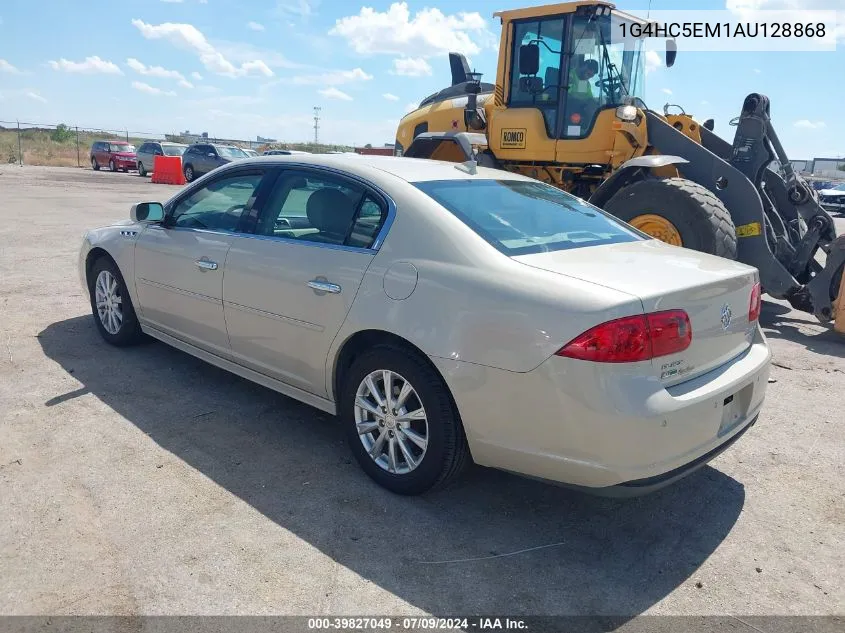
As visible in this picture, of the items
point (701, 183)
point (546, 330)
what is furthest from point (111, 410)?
point (701, 183)

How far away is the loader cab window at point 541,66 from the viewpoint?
811 centimetres

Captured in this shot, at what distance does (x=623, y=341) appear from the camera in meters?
2.60

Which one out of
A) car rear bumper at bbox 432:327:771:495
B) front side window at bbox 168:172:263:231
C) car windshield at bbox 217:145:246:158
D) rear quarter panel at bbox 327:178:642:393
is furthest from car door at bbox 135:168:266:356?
car windshield at bbox 217:145:246:158

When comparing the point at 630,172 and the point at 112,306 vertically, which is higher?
the point at 630,172

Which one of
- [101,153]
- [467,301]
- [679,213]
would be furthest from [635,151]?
[101,153]

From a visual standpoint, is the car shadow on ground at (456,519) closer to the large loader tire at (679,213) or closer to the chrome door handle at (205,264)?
the chrome door handle at (205,264)

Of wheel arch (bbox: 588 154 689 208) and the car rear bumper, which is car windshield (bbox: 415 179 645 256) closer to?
the car rear bumper

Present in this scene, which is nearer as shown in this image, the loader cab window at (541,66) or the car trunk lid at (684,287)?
the car trunk lid at (684,287)

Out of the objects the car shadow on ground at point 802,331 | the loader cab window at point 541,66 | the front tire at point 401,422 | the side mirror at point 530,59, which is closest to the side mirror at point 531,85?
the loader cab window at point 541,66

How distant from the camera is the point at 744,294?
322cm

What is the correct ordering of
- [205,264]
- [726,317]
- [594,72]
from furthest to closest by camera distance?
[594,72], [205,264], [726,317]

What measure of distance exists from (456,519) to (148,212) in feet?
10.4

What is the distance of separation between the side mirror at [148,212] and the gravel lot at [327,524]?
115 centimetres

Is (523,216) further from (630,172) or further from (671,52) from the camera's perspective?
(671,52)
